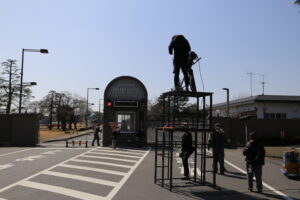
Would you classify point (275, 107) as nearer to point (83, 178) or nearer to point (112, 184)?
point (83, 178)

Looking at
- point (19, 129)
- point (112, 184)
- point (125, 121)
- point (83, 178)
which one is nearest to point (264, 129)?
point (125, 121)

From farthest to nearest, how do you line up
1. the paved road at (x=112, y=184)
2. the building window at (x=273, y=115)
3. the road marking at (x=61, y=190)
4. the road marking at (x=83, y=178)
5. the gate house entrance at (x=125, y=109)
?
the building window at (x=273, y=115)
the gate house entrance at (x=125, y=109)
the road marking at (x=83, y=178)
the paved road at (x=112, y=184)
the road marking at (x=61, y=190)

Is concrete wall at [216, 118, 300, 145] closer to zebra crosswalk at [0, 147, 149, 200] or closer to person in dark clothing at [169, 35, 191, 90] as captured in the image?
zebra crosswalk at [0, 147, 149, 200]

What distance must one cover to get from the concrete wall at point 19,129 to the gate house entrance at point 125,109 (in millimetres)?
5799

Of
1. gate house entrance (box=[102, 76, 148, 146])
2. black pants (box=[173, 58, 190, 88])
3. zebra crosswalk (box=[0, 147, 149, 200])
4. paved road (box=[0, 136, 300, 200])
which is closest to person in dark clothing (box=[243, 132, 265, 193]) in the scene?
paved road (box=[0, 136, 300, 200])

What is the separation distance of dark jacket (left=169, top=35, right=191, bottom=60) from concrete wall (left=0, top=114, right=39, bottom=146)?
19.0 metres

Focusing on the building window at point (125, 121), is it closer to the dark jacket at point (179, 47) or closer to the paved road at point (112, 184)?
the paved road at point (112, 184)

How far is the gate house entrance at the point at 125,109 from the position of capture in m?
26.2

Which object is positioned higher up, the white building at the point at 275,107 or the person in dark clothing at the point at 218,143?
the white building at the point at 275,107

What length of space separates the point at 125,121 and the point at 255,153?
1856 centimetres

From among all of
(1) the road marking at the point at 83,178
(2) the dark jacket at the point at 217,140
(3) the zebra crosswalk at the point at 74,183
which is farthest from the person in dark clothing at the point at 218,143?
(1) the road marking at the point at 83,178

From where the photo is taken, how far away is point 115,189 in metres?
9.28

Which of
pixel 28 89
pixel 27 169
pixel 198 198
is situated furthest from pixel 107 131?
pixel 28 89

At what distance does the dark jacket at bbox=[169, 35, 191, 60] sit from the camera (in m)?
10.6
